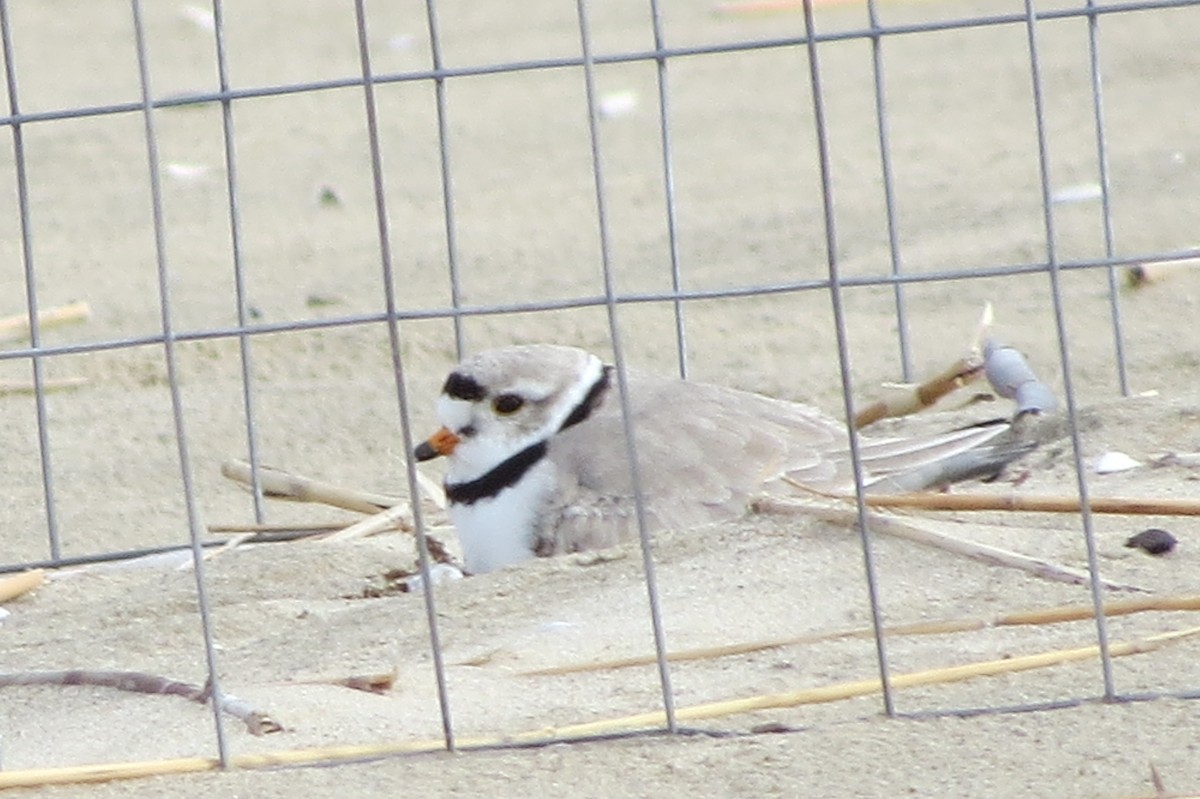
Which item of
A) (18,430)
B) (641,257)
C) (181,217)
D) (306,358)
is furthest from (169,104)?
(181,217)

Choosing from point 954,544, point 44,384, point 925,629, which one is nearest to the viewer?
point 925,629

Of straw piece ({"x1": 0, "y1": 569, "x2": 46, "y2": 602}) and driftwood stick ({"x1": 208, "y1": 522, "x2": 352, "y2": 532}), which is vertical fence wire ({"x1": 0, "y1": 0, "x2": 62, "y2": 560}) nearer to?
straw piece ({"x1": 0, "y1": 569, "x2": 46, "y2": 602})

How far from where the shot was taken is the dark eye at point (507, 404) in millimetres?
4473

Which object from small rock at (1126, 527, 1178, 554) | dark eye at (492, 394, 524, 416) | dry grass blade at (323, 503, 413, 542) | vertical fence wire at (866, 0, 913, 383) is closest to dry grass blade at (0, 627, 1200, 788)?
small rock at (1126, 527, 1178, 554)

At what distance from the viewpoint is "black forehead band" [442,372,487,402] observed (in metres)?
4.46

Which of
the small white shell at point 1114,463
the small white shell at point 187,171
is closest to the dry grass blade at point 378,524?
the small white shell at point 1114,463

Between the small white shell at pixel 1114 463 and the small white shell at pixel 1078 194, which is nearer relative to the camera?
the small white shell at pixel 1114 463

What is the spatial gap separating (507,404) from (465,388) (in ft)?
0.30

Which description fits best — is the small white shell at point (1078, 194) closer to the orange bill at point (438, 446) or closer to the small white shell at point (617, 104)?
the small white shell at point (617, 104)

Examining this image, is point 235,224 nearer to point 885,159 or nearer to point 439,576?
point 439,576

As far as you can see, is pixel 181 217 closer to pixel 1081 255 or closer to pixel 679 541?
pixel 1081 255

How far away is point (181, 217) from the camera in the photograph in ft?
25.4

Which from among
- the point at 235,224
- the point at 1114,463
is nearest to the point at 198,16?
the point at 235,224

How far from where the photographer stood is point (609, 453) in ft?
14.2
